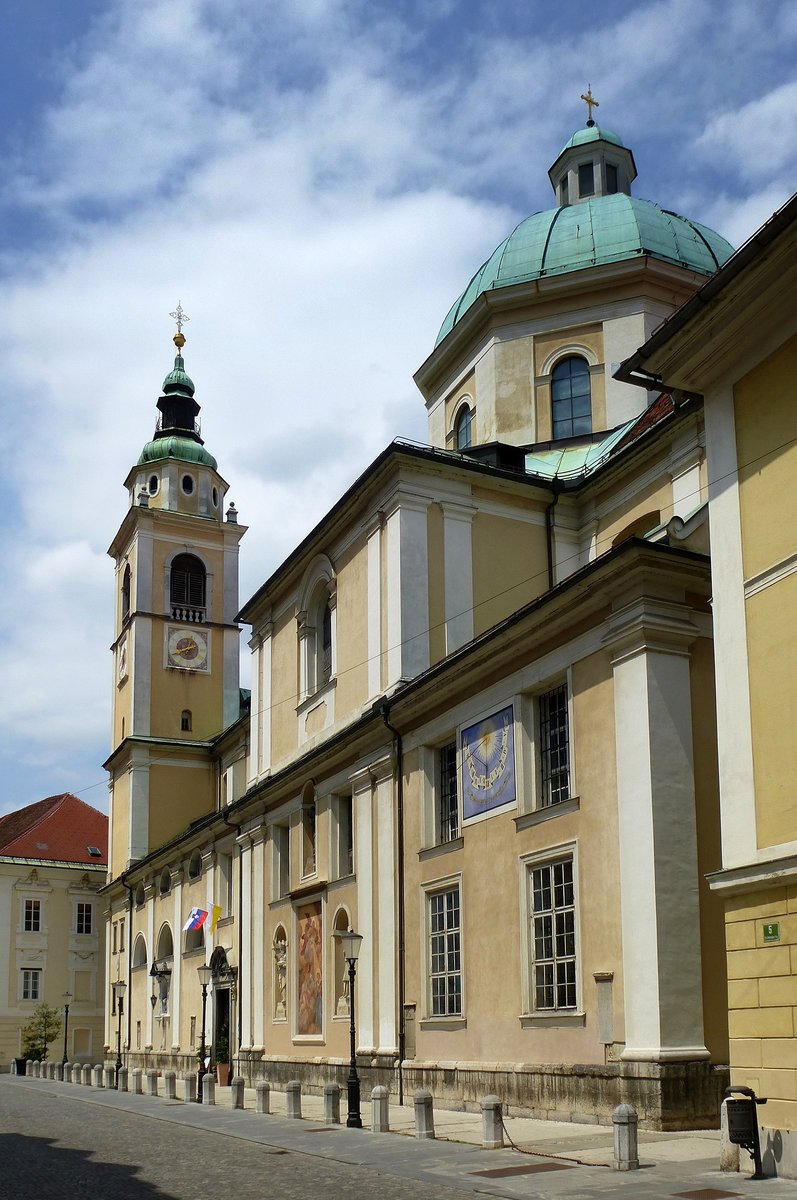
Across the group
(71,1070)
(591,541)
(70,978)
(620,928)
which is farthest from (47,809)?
(620,928)

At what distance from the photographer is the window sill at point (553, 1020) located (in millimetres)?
18741

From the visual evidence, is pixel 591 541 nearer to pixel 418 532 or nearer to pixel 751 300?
pixel 418 532

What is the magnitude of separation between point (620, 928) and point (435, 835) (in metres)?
6.62

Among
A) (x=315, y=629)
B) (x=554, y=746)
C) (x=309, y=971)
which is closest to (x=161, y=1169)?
(x=554, y=746)

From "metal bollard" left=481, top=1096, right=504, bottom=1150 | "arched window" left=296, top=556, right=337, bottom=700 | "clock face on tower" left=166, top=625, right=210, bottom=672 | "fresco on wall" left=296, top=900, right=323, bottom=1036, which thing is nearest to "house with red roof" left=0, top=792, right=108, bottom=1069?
"clock face on tower" left=166, top=625, right=210, bottom=672

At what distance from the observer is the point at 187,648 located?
176 ft

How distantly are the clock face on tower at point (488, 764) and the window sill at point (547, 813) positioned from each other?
1.37 feet

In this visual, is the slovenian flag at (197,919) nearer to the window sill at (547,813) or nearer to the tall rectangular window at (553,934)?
the window sill at (547,813)

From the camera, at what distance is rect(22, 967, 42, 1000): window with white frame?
Answer: 201ft

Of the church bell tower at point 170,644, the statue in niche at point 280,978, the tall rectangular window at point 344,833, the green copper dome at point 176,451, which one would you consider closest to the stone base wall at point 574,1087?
the tall rectangular window at point 344,833

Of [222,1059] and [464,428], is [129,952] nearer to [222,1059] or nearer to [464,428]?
[222,1059]

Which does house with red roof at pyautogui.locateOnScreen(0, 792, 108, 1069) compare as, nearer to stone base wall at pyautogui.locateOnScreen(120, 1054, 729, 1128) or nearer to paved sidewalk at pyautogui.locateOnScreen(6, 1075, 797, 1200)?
stone base wall at pyautogui.locateOnScreen(120, 1054, 729, 1128)

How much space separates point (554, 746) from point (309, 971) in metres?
11.6

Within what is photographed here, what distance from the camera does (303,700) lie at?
3209 cm
